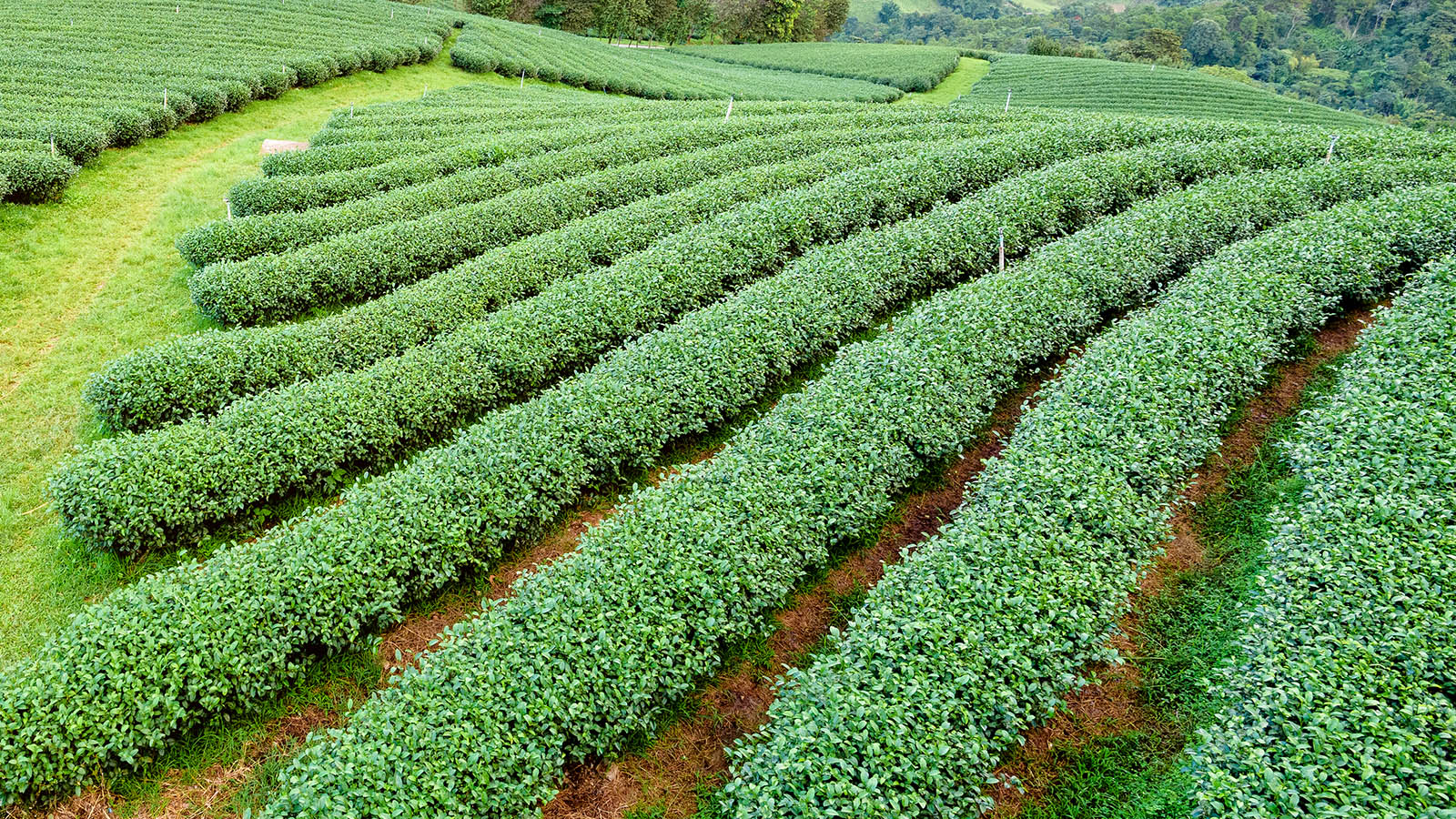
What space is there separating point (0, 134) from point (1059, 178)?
1111 inches

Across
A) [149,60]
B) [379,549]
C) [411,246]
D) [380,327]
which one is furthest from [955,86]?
[379,549]

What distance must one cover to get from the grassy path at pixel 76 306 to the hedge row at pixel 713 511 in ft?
18.4

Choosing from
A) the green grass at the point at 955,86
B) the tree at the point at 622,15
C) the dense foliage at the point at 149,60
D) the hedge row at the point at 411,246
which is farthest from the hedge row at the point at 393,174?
the tree at the point at 622,15

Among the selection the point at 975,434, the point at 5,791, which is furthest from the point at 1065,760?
the point at 5,791

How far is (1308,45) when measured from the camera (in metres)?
83.6

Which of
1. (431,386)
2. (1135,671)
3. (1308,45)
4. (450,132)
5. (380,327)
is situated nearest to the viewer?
(1135,671)

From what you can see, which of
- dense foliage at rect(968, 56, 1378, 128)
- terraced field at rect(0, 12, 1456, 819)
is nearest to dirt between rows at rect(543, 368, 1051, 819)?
terraced field at rect(0, 12, 1456, 819)

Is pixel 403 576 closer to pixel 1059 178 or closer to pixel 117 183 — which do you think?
pixel 1059 178

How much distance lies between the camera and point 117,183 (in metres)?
21.2

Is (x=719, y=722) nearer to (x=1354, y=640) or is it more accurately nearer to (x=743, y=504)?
(x=743, y=504)

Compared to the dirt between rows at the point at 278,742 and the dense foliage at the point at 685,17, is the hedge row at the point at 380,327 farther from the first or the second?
the dense foliage at the point at 685,17

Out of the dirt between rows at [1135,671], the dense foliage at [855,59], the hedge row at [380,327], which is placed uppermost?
the dense foliage at [855,59]

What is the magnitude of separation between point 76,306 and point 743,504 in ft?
50.6

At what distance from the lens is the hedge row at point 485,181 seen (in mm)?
16734
